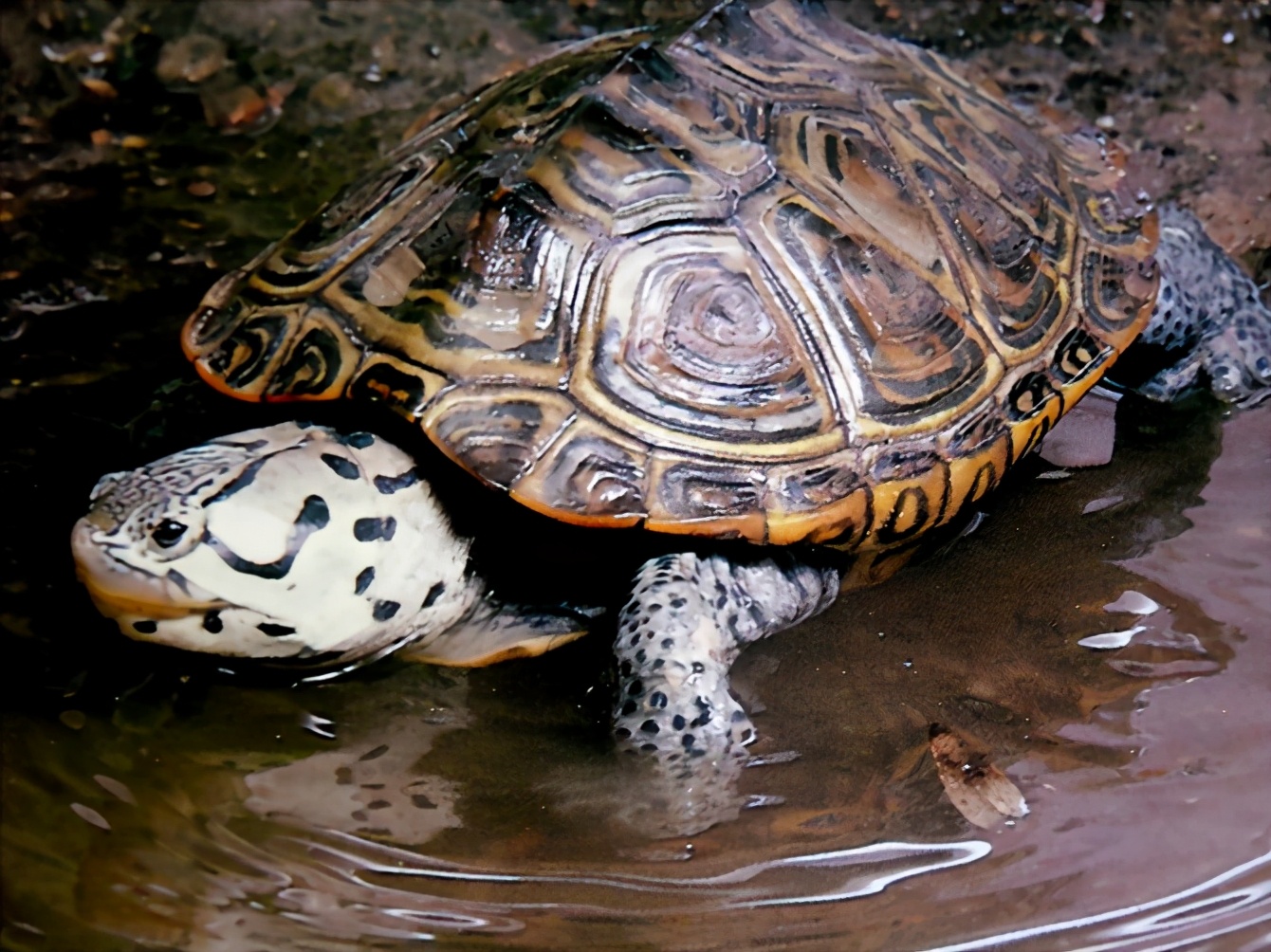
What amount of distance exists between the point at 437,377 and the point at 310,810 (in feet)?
3.06

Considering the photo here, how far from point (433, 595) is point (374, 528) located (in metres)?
0.26

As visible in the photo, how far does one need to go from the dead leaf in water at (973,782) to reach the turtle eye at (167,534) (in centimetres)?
163

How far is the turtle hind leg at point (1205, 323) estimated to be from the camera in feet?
10.9

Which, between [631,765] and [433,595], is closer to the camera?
[631,765]

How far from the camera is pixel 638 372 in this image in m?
2.32

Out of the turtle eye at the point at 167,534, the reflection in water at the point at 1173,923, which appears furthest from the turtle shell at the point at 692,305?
the reflection in water at the point at 1173,923

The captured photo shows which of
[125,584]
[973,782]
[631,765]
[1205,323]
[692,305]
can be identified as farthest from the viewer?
[1205,323]

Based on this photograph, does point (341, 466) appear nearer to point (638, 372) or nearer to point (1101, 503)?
point (638, 372)

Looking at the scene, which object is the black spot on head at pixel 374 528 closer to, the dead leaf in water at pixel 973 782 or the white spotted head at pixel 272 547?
the white spotted head at pixel 272 547

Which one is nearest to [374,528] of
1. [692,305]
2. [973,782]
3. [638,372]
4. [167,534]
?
[167,534]

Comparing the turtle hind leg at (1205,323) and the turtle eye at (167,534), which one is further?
the turtle hind leg at (1205,323)

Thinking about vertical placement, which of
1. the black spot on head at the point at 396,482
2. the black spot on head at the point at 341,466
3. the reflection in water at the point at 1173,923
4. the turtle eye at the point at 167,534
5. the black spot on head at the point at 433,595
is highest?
the black spot on head at the point at 341,466

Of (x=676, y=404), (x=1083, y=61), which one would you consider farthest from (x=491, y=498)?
(x=1083, y=61)

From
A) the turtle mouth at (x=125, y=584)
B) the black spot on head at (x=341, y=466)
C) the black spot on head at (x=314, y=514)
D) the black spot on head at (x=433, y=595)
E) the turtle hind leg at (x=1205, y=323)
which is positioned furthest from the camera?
the turtle hind leg at (x=1205, y=323)
